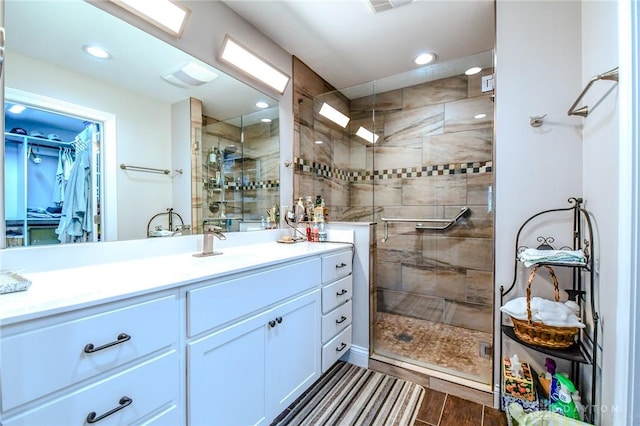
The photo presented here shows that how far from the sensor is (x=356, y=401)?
1.58m

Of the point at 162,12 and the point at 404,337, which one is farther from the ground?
the point at 162,12

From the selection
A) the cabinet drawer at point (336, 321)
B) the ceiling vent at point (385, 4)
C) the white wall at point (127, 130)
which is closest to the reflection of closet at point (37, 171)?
the white wall at point (127, 130)

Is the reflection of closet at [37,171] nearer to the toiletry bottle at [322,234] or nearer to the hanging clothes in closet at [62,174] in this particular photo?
the hanging clothes in closet at [62,174]

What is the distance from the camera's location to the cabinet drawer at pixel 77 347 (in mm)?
609

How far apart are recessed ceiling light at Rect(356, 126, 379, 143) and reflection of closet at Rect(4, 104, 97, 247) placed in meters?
2.45

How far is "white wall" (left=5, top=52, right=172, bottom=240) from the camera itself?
1086mm

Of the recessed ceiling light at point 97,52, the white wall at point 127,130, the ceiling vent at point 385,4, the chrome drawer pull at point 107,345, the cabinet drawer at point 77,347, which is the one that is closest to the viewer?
the cabinet drawer at point 77,347

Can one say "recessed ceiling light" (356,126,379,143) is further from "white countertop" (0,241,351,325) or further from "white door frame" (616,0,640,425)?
→ "white door frame" (616,0,640,425)

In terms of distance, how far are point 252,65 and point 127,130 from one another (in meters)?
0.98

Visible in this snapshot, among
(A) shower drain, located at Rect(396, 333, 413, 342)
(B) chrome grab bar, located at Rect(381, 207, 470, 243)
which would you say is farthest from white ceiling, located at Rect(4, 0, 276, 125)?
(A) shower drain, located at Rect(396, 333, 413, 342)

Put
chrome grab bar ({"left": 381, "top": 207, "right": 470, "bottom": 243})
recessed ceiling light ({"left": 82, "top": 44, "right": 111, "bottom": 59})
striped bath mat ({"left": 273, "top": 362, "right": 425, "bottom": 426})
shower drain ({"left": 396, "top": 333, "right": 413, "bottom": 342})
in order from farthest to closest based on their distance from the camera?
1. chrome grab bar ({"left": 381, "top": 207, "right": 470, "bottom": 243})
2. shower drain ({"left": 396, "top": 333, "right": 413, "bottom": 342})
3. striped bath mat ({"left": 273, "top": 362, "right": 425, "bottom": 426})
4. recessed ceiling light ({"left": 82, "top": 44, "right": 111, "bottom": 59})

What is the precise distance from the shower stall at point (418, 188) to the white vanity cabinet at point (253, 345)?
76 cm

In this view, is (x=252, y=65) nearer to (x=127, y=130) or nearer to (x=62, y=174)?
(x=127, y=130)

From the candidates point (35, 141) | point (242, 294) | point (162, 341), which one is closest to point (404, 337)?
point (242, 294)
